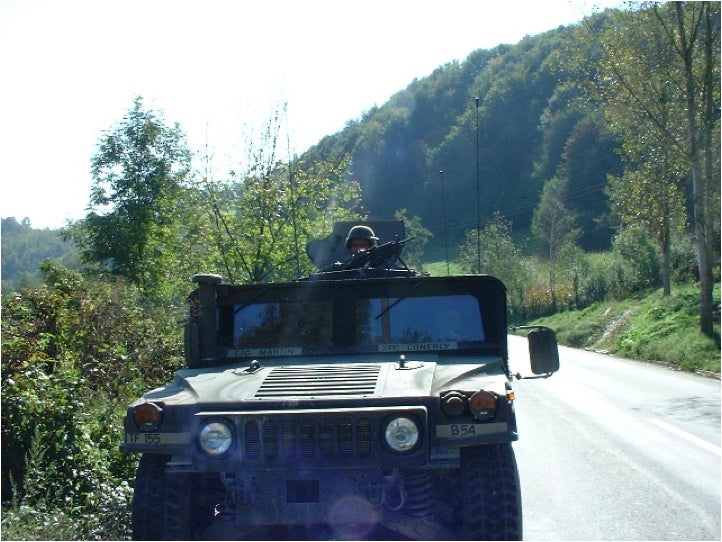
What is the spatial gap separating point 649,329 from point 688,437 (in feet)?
61.6

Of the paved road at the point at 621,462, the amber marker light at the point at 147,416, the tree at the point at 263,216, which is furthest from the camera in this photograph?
the tree at the point at 263,216

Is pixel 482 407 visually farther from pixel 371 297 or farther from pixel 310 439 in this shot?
pixel 371 297

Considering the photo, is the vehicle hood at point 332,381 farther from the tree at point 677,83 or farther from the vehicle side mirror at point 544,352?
the tree at point 677,83

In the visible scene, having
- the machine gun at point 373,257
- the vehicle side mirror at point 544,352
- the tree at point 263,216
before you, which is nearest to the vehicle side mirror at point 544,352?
the vehicle side mirror at point 544,352

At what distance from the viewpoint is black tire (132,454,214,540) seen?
4.85 m

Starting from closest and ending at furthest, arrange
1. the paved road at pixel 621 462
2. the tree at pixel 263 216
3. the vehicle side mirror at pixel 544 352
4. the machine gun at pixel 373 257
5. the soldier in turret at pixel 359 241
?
the vehicle side mirror at pixel 544 352
the paved road at pixel 621 462
the machine gun at pixel 373 257
the soldier in turret at pixel 359 241
the tree at pixel 263 216

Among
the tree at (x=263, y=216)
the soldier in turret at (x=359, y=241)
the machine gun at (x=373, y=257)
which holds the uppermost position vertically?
the tree at (x=263, y=216)

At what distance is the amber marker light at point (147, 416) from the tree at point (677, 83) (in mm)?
21381

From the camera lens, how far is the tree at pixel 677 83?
75.8 feet

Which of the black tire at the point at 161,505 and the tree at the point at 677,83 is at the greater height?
the tree at the point at 677,83

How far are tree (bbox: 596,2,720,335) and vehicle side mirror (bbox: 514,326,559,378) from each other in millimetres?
19138

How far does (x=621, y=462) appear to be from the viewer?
921cm

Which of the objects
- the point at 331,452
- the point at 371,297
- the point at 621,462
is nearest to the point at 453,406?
the point at 331,452

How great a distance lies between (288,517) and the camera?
4.62 metres
